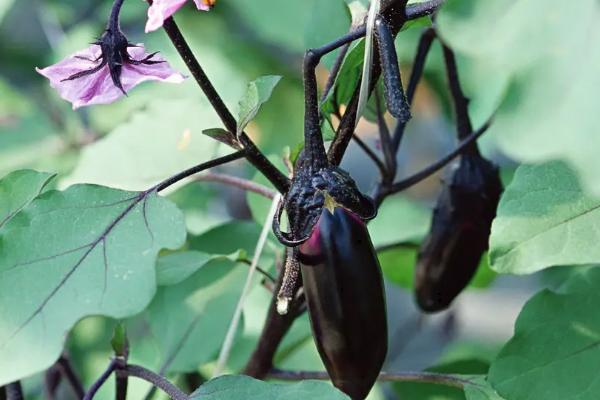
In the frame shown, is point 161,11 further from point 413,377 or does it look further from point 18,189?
point 413,377

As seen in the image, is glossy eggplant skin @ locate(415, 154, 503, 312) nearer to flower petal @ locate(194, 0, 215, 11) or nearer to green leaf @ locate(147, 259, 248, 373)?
green leaf @ locate(147, 259, 248, 373)

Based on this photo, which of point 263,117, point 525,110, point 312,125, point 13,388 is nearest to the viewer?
point 525,110

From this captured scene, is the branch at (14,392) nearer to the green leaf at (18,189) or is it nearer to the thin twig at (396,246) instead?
the green leaf at (18,189)

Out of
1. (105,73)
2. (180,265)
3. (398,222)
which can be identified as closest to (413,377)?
(180,265)

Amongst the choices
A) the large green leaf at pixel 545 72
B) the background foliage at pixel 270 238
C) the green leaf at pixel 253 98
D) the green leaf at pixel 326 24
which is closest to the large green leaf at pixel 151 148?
the background foliage at pixel 270 238

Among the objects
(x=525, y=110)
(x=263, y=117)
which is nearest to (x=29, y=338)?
(x=525, y=110)

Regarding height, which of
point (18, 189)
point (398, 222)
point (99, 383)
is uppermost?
point (18, 189)

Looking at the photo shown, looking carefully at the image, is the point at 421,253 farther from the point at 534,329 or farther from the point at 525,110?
the point at 525,110
